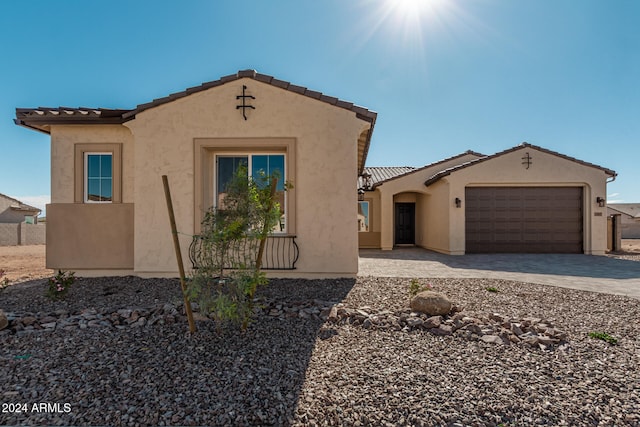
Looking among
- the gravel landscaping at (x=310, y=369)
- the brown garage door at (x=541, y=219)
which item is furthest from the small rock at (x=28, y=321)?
the brown garage door at (x=541, y=219)

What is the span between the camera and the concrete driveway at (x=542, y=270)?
6898mm

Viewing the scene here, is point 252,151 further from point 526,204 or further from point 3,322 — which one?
point 526,204

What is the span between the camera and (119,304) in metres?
5.21

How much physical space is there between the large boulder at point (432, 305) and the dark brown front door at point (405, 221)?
40.4ft

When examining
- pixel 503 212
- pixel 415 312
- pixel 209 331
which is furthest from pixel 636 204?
pixel 209 331

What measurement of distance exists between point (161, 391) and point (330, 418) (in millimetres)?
1651

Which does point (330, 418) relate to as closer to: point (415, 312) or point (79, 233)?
point (415, 312)

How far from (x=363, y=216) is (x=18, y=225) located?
26.6 metres

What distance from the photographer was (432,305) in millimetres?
4539

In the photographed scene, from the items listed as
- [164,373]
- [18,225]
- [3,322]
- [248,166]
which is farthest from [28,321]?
[18,225]

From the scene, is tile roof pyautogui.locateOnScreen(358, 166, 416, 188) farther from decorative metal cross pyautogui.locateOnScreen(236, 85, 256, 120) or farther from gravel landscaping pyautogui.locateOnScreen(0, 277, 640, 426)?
gravel landscaping pyautogui.locateOnScreen(0, 277, 640, 426)

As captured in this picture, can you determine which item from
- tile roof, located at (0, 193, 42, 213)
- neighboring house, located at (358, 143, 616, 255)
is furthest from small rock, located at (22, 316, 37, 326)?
tile roof, located at (0, 193, 42, 213)

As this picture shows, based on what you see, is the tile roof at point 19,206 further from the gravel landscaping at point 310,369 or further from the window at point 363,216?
the window at point 363,216

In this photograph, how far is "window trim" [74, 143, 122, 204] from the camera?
7.17 m
